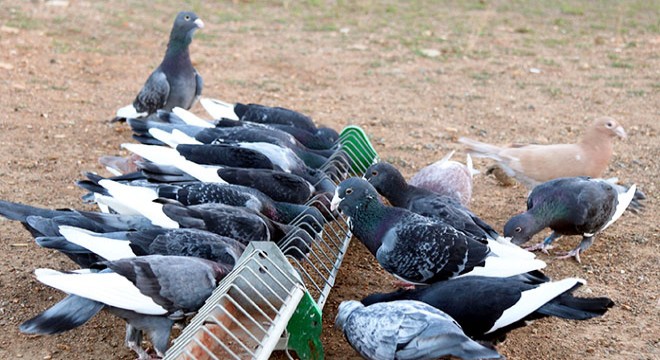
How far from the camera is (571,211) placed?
5168mm

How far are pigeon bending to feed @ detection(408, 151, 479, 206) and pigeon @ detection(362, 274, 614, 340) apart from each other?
1614 mm

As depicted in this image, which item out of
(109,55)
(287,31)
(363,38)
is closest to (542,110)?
(363,38)

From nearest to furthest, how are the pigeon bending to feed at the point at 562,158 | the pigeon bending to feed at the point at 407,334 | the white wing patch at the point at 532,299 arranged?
1. the pigeon bending to feed at the point at 407,334
2. the white wing patch at the point at 532,299
3. the pigeon bending to feed at the point at 562,158

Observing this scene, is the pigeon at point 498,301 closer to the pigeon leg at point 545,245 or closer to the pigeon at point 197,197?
the pigeon at point 197,197

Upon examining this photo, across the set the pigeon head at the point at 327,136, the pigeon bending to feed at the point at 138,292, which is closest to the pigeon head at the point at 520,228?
the pigeon head at the point at 327,136

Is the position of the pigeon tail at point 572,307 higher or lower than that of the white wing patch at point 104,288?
lower

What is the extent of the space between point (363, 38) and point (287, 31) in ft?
3.70

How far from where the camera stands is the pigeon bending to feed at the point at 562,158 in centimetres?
607

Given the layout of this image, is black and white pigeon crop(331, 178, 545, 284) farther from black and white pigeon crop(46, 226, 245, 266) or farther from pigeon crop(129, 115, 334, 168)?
pigeon crop(129, 115, 334, 168)

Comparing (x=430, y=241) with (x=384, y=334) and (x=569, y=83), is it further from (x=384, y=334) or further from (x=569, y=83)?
(x=569, y=83)

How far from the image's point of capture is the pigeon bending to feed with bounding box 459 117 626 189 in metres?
6.07

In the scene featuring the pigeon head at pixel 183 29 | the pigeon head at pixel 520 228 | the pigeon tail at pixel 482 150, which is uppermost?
the pigeon head at pixel 183 29

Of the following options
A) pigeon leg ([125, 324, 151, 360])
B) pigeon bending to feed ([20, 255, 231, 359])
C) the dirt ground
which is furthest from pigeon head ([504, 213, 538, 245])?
pigeon leg ([125, 324, 151, 360])

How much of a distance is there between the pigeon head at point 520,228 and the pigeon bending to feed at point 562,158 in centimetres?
98
